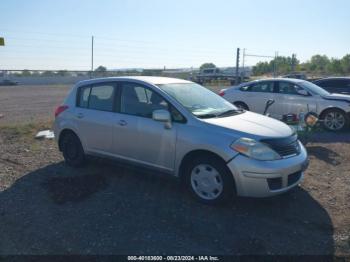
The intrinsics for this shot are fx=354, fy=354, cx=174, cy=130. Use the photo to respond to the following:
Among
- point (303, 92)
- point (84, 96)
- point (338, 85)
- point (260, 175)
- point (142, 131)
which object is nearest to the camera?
point (260, 175)

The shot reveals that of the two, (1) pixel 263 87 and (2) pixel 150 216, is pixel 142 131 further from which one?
(1) pixel 263 87

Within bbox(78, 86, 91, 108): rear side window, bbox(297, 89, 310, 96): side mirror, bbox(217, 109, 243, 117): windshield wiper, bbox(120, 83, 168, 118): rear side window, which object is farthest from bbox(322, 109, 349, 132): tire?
bbox(78, 86, 91, 108): rear side window

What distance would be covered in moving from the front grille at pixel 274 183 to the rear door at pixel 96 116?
258 centimetres

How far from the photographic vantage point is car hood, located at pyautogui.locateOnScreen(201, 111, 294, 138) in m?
4.47

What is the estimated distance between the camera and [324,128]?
10023 mm

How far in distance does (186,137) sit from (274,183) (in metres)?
1.25

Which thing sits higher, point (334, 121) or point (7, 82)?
point (7, 82)

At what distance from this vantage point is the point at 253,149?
4.27 metres

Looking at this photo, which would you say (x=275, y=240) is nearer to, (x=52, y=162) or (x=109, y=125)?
(x=109, y=125)

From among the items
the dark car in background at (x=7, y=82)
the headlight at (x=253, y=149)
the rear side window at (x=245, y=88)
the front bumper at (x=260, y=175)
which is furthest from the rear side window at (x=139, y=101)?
the dark car in background at (x=7, y=82)

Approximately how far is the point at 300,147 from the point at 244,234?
67.7 inches

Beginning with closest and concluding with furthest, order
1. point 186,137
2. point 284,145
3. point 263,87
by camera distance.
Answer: point 284,145 → point 186,137 → point 263,87

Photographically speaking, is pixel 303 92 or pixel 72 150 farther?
pixel 303 92

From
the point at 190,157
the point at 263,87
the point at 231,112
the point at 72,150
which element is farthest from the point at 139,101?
the point at 263,87
